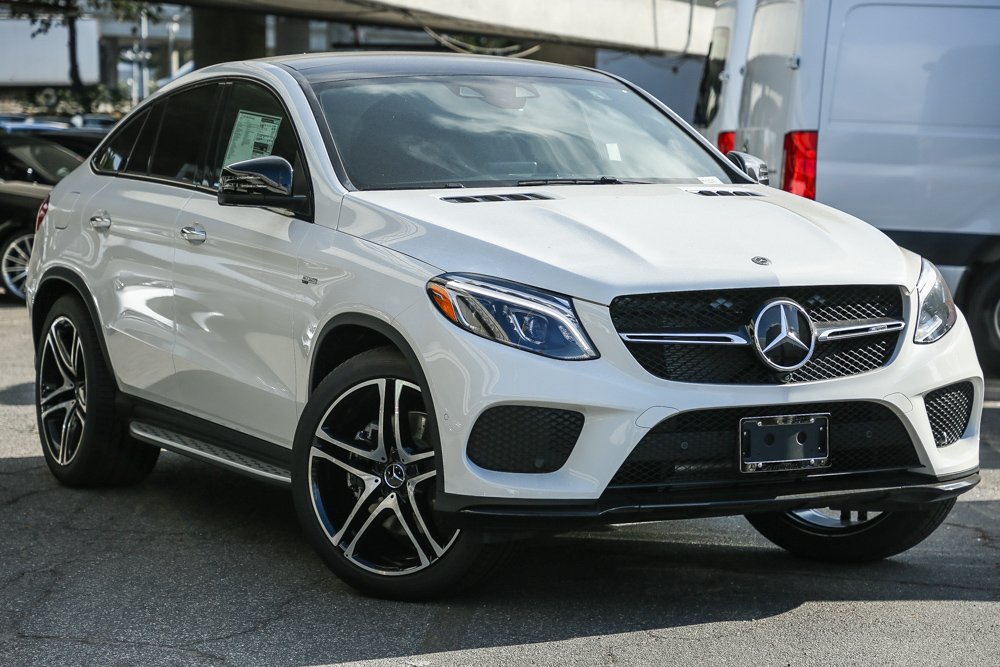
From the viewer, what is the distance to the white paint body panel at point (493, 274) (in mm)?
4348

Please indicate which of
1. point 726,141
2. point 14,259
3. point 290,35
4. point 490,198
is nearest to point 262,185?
point 490,198

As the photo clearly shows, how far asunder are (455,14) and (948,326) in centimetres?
1955

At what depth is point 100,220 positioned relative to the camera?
6469mm

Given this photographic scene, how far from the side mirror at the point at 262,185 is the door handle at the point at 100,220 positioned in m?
1.23

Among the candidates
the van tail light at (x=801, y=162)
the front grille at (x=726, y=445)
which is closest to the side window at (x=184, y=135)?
the front grille at (x=726, y=445)

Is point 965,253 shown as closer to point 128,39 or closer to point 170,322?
point 170,322

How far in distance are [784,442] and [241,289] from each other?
194 cm

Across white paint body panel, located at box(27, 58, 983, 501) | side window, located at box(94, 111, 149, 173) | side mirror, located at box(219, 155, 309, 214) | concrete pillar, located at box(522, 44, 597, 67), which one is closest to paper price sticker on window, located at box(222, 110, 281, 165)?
white paint body panel, located at box(27, 58, 983, 501)

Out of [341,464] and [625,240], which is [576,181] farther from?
[341,464]

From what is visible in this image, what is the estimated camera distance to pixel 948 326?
4863mm

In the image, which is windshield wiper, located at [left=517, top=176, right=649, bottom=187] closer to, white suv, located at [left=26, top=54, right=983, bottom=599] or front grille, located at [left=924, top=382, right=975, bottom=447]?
white suv, located at [left=26, top=54, right=983, bottom=599]

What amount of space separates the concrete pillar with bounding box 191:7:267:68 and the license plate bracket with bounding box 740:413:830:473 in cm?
2283

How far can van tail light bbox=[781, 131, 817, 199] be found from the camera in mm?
9273

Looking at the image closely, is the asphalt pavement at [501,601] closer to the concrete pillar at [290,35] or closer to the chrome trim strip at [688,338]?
the chrome trim strip at [688,338]
